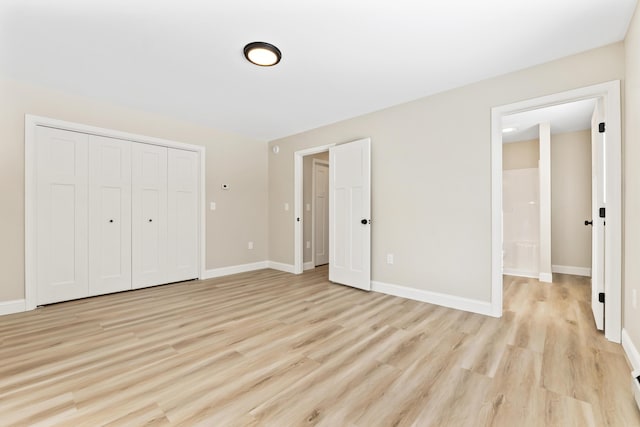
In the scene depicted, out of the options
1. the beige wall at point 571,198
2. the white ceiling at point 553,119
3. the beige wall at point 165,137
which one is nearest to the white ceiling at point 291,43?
the beige wall at point 165,137

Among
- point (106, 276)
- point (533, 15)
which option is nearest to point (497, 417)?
point (533, 15)

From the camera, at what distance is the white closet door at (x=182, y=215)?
416 cm

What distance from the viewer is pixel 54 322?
267 cm

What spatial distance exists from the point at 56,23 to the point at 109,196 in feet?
6.80

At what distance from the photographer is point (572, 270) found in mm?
4664

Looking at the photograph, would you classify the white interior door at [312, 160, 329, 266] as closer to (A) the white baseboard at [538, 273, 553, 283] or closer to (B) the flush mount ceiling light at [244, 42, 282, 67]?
(B) the flush mount ceiling light at [244, 42, 282, 67]

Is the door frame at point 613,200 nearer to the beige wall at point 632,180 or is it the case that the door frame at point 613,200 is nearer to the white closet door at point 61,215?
the beige wall at point 632,180

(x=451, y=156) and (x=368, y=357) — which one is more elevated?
(x=451, y=156)

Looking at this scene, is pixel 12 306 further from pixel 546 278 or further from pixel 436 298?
pixel 546 278

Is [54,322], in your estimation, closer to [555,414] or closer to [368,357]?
[368,357]

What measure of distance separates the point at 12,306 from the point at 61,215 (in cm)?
100

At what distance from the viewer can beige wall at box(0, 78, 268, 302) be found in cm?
290

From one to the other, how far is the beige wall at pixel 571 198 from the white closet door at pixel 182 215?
586 cm

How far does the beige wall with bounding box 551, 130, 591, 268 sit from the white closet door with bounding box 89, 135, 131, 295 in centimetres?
653
